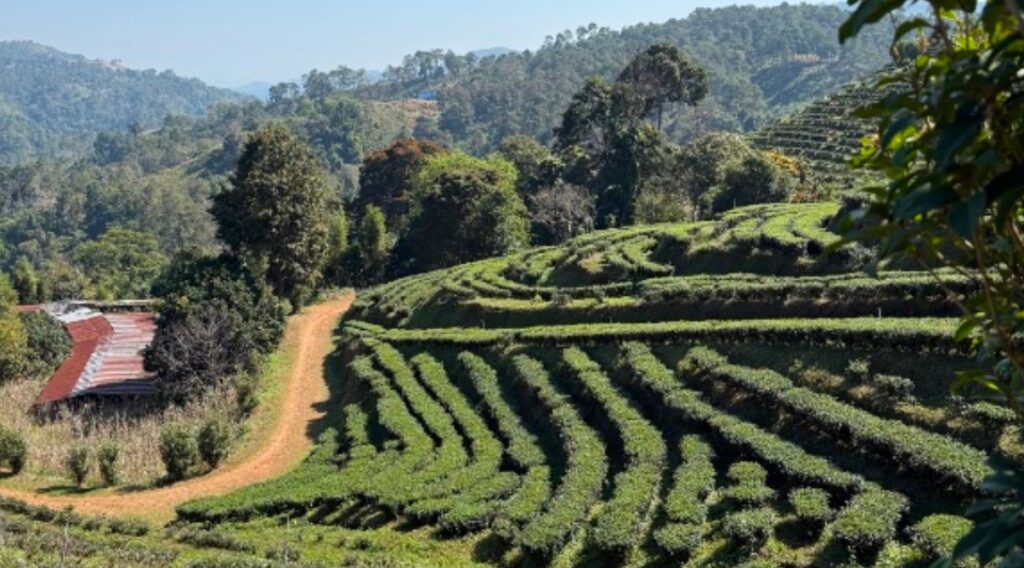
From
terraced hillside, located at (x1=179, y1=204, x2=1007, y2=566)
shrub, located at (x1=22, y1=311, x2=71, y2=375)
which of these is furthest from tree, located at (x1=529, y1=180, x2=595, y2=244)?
shrub, located at (x1=22, y1=311, x2=71, y2=375)

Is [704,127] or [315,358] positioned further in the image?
[704,127]

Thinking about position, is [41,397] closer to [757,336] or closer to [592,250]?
[592,250]

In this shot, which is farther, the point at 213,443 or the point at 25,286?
the point at 25,286

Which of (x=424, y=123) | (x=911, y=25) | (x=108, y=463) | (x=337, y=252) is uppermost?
(x=424, y=123)

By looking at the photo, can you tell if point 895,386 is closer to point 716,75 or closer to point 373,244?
point 373,244

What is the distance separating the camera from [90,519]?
20.2 meters

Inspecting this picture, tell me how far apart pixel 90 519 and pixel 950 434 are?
62.8 ft

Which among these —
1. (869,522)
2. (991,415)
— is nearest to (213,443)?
(869,522)

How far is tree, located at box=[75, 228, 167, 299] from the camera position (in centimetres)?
6881

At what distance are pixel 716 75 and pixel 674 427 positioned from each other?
461 ft

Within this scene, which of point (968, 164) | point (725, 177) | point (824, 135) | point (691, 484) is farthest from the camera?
point (824, 135)

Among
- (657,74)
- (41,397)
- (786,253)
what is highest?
(657,74)

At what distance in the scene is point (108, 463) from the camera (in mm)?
24125

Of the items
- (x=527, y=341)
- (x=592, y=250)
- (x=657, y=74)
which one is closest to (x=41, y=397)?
(x=527, y=341)
